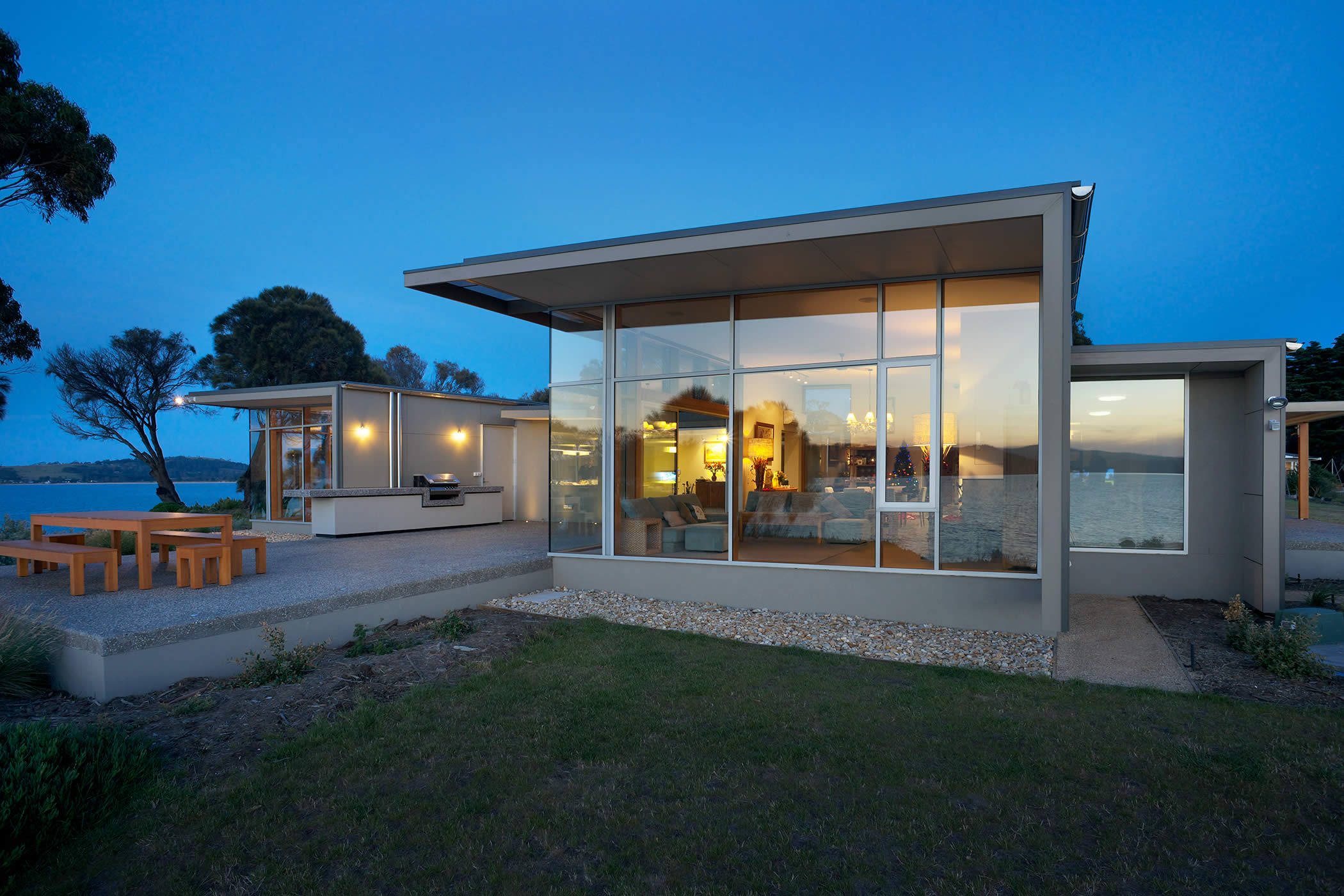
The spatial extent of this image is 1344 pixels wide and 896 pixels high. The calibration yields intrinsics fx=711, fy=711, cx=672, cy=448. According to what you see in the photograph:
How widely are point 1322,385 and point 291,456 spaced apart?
35.8 meters

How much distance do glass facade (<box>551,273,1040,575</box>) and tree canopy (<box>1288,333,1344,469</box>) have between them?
27735mm

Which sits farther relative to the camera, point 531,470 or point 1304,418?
point 531,470

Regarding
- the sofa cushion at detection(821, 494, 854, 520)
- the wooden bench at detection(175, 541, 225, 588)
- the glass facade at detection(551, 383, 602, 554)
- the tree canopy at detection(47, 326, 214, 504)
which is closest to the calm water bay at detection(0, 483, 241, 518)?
the tree canopy at detection(47, 326, 214, 504)

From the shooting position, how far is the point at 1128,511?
328 inches

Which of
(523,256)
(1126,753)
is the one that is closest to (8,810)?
(1126,753)

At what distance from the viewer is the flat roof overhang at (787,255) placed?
230 inches

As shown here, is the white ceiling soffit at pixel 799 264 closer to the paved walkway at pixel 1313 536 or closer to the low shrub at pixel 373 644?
the low shrub at pixel 373 644

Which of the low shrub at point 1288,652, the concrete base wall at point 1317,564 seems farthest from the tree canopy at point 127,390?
the concrete base wall at point 1317,564

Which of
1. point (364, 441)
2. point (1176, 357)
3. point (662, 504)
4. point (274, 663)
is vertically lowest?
point (274, 663)

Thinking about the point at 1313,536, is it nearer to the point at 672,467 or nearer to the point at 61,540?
the point at 672,467

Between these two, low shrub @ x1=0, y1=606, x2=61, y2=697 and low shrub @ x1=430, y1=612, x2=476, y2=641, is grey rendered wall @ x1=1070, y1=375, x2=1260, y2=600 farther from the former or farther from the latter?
low shrub @ x1=0, y1=606, x2=61, y2=697

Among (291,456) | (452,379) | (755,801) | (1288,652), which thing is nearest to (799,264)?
(1288,652)

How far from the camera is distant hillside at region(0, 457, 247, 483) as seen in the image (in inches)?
996

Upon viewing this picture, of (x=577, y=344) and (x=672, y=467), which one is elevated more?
(x=577, y=344)
